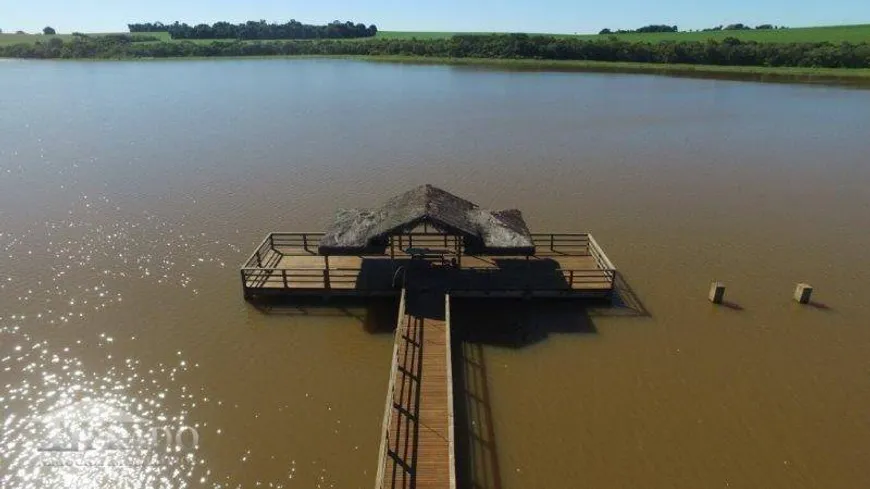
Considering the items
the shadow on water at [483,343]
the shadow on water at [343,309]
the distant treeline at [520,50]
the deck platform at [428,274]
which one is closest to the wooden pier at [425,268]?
the deck platform at [428,274]

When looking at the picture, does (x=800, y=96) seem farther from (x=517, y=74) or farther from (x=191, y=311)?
(x=191, y=311)

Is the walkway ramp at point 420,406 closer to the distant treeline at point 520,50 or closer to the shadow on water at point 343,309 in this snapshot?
the shadow on water at point 343,309

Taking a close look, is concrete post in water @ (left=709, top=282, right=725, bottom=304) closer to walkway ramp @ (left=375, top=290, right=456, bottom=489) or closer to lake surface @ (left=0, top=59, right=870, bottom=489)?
lake surface @ (left=0, top=59, right=870, bottom=489)

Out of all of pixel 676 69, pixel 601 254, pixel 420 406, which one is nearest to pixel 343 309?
pixel 420 406

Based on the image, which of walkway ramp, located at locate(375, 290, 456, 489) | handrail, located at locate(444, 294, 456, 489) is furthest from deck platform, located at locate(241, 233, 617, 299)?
handrail, located at locate(444, 294, 456, 489)

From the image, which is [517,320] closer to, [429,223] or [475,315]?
[475,315]
